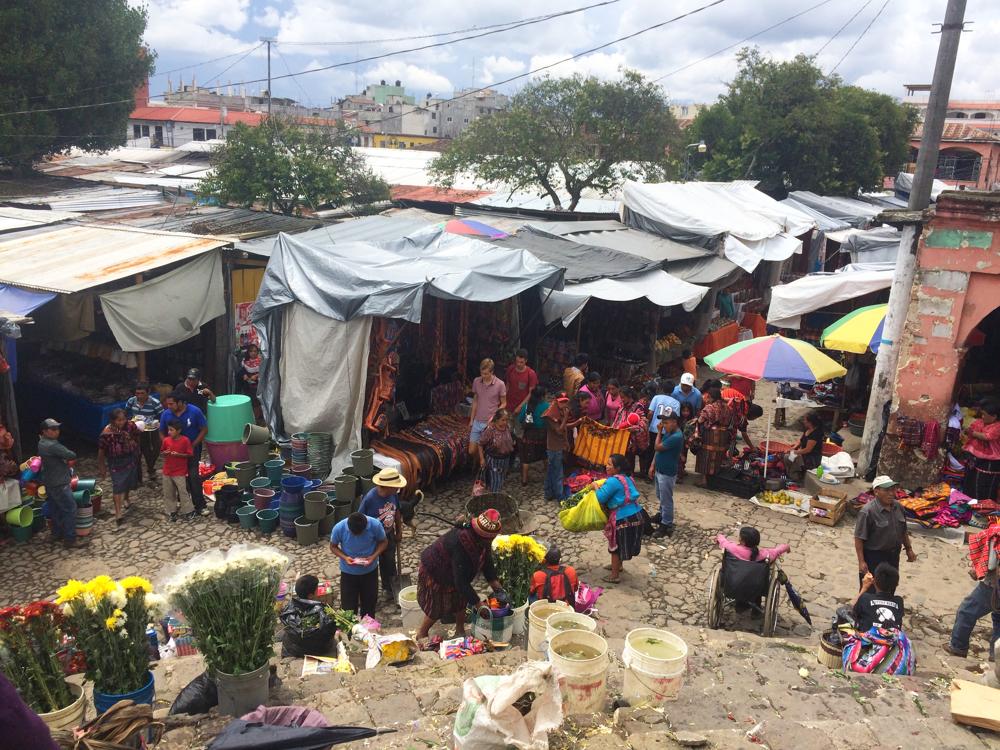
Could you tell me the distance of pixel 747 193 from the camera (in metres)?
21.0

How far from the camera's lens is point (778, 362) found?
876 cm

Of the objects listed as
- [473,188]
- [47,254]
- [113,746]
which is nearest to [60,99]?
[473,188]

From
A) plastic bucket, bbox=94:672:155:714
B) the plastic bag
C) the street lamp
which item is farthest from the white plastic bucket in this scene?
the street lamp

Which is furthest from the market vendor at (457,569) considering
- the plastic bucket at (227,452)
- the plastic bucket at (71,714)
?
the plastic bucket at (227,452)

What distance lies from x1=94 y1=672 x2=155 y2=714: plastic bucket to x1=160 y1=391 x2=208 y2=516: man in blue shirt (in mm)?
4416

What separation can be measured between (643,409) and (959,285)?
3797 mm

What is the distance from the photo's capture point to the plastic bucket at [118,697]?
388 cm

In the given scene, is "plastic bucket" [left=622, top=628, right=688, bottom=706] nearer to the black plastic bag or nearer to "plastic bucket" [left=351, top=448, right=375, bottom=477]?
the black plastic bag

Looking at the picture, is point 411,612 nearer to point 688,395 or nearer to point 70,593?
point 70,593

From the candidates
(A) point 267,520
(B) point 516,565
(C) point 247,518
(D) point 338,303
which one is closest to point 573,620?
(B) point 516,565

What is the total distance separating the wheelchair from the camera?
5883 mm

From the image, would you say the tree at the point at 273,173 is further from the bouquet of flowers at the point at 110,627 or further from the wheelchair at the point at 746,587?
the bouquet of flowers at the point at 110,627

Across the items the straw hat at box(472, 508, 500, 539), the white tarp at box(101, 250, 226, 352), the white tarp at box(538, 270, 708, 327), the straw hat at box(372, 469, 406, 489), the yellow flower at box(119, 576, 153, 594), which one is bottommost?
the straw hat at box(372, 469, 406, 489)

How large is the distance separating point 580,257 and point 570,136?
34.5 ft
